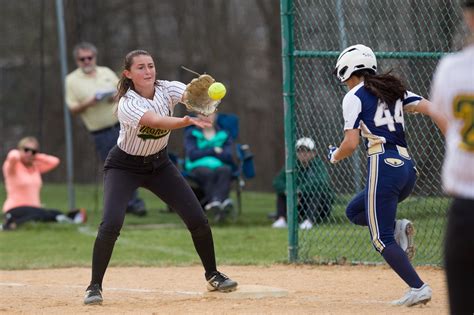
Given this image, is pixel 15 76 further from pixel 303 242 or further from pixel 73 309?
pixel 73 309

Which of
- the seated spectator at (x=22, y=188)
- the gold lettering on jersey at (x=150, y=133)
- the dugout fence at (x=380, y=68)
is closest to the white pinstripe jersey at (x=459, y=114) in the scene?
the gold lettering on jersey at (x=150, y=133)

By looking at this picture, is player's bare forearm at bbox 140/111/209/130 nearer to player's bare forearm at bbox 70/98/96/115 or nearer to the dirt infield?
the dirt infield

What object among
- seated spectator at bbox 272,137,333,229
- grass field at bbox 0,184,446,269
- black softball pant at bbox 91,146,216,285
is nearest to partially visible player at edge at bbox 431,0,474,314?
black softball pant at bbox 91,146,216,285

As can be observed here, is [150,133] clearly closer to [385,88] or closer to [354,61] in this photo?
[354,61]

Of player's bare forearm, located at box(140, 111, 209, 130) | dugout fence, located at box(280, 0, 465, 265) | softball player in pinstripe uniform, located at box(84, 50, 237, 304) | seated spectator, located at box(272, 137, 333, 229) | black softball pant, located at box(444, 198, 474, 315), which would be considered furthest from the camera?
seated spectator, located at box(272, 137, 333, 229)

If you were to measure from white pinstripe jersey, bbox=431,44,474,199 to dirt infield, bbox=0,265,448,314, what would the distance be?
2.41 m

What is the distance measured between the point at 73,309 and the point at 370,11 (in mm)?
3948

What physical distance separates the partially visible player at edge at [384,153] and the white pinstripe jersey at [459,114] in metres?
2.30

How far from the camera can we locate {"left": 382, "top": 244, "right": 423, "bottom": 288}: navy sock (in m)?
6.11

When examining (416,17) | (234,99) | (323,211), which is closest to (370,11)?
(416,17)

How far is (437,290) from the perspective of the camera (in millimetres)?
7121

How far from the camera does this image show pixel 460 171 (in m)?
3.81

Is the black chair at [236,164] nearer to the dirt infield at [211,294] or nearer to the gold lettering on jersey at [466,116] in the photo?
the dirt infield at [211,294]

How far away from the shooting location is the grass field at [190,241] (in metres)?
8.92
